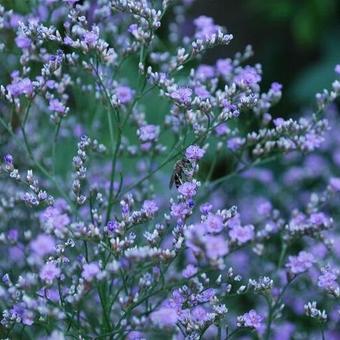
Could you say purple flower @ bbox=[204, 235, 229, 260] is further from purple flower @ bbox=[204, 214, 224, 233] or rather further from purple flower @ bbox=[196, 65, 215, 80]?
purple flower @ bbox=[196, 65, 215, 80]

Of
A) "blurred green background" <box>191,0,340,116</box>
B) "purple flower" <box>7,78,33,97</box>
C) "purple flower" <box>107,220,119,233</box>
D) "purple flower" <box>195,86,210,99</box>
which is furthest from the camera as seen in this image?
"blurred green background" <box>191,0,340,116</box>

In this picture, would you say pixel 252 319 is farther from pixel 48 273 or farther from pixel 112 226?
pixel 48 273

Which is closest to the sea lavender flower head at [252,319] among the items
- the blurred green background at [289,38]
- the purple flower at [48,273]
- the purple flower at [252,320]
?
the purple flower at [252,320]

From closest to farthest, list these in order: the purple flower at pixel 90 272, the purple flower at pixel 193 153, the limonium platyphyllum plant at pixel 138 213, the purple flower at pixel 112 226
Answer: the purple flower at pixel 90 272, the limonium platyphyllum plant at pixel 138 213, the purple flower at pixel 112 226, the purple flower at pixel 193 153

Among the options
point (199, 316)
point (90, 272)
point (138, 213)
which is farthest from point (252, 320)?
point (90, 272)

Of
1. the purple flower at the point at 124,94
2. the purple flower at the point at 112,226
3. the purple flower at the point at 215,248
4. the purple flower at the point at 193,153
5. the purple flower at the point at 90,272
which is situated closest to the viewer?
the purple flower at the point at 215,248

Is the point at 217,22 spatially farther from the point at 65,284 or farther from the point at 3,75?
the point at 65,284

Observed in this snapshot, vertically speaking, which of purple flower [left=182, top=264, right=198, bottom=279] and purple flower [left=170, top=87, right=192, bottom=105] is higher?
purple flower [left=170, top=87, right=192, bottom=105]

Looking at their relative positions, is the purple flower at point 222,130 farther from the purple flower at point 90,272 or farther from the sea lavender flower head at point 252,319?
the purple flower at point 90,272

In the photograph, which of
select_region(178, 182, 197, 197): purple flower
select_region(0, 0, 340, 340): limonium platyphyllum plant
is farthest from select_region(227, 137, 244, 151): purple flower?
select_region(178, 182, 197, 197): purple flower

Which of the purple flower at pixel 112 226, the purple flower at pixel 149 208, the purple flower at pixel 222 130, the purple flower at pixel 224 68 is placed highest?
the purple flower at pixel 224 68
